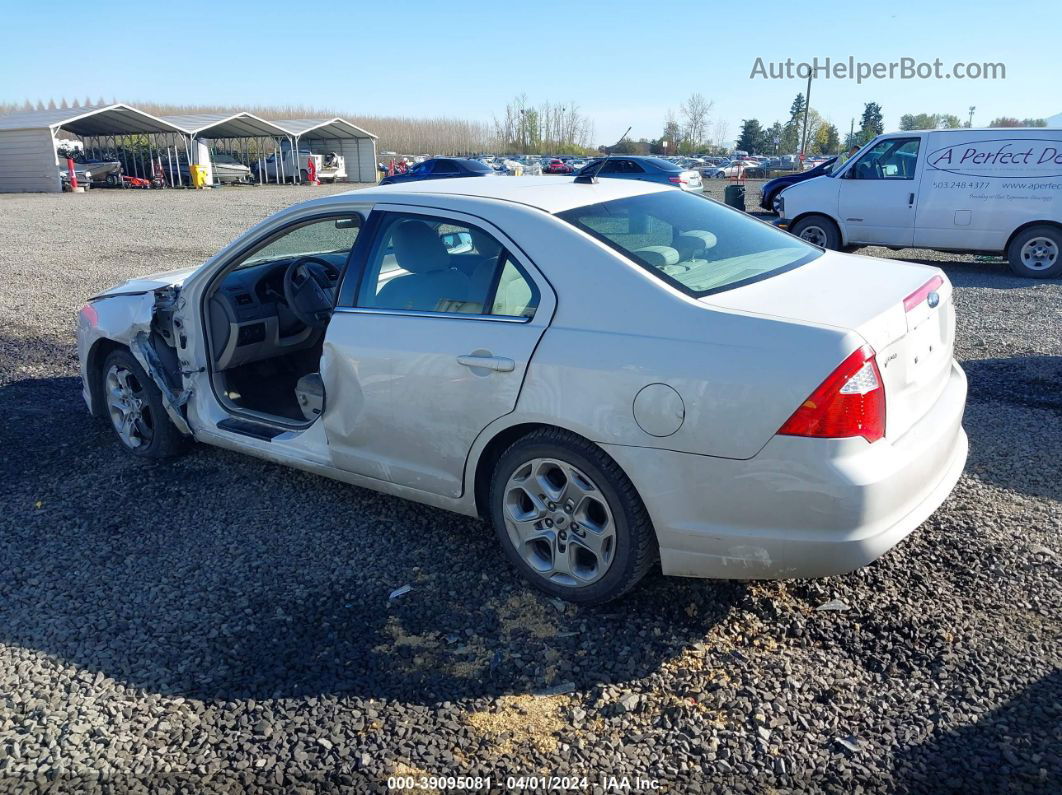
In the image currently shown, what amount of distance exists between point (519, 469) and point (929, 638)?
1662 mm

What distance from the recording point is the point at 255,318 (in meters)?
4.87

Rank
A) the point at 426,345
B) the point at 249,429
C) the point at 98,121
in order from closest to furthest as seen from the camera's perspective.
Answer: the point at 426,345 → the point at 249,429 → the point at 98,121

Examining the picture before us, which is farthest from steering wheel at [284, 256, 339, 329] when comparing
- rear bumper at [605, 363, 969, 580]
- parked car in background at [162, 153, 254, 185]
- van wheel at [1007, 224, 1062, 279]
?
parked car in background at [162, 153, 254, 185]

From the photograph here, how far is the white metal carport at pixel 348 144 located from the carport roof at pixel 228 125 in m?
1.84

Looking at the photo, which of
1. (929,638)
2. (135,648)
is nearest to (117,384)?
(135,648)

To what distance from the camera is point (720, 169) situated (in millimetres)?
55406

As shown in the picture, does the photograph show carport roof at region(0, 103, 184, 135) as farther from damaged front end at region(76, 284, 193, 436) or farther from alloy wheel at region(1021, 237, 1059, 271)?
alloy wheel at region(1021, 237, 1059, 271)

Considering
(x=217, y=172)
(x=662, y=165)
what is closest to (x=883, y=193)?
(x=662, y=165)

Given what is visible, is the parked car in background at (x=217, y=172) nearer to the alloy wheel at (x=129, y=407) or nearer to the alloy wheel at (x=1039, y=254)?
the alloy wheel at (x=1039, y=254)

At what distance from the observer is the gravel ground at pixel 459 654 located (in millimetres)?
2559

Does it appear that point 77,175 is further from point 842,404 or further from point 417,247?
point 842,404

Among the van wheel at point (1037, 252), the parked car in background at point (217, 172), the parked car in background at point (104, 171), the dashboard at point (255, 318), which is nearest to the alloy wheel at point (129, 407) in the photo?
the dashboard at point (255, 318)

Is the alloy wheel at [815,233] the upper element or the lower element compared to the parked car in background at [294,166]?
lower

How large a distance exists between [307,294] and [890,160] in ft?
31.6
